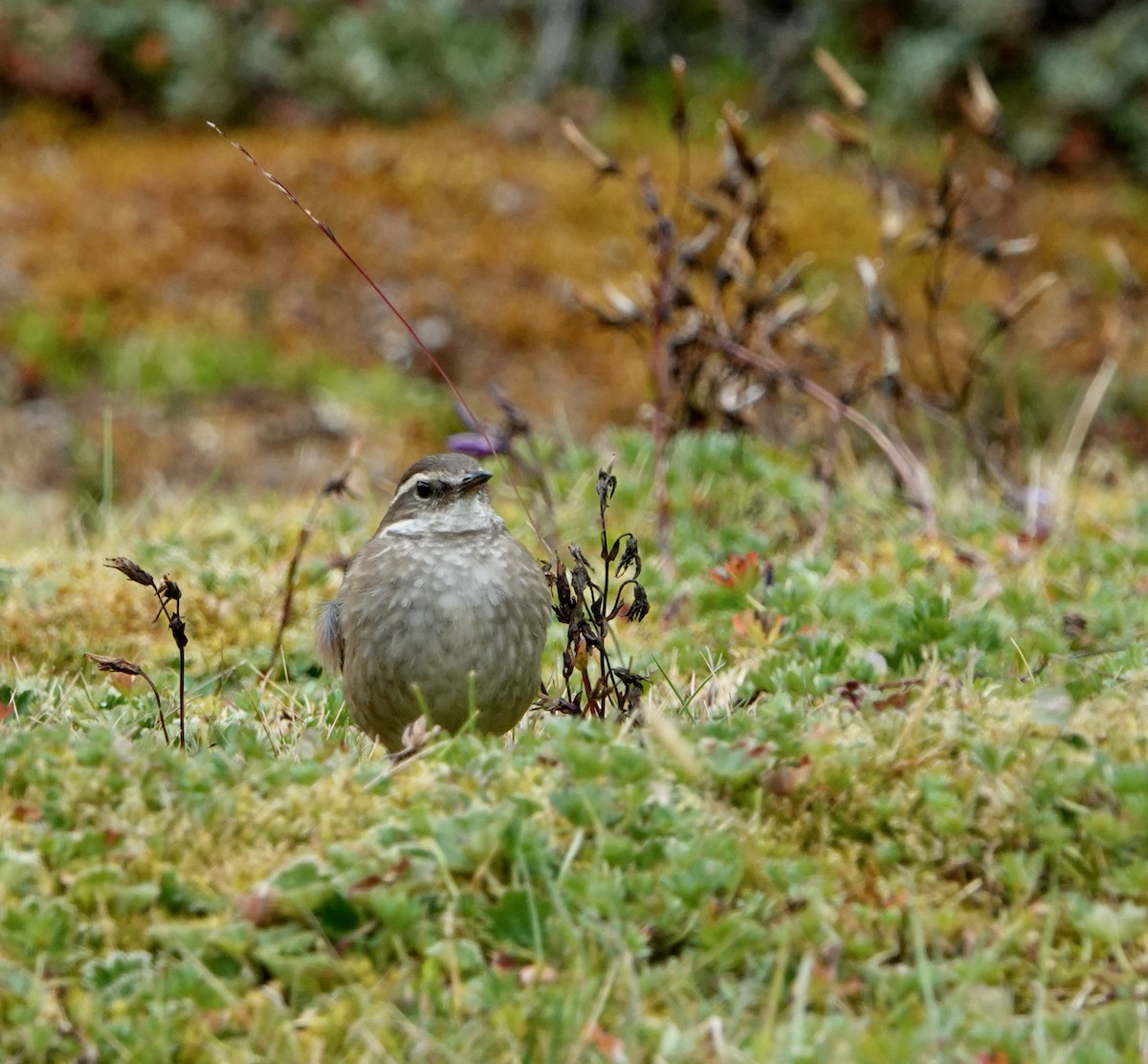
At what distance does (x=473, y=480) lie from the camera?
185 inches

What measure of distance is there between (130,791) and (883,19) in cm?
1293

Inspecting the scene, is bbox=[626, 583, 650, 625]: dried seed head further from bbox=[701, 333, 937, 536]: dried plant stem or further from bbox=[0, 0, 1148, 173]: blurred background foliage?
bbox=[0, 0, 1148, 173]: blurred background foliage

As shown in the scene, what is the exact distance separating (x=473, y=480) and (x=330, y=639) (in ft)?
2.04

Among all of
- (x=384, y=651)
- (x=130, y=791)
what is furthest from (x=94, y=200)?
(x=130, y=791)

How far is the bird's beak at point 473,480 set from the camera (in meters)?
4.69

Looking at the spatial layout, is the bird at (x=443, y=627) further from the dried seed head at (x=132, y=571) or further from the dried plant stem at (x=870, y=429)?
the dried plant stem at (x=870, y=429)

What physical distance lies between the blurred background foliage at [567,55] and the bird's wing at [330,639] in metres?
10.2

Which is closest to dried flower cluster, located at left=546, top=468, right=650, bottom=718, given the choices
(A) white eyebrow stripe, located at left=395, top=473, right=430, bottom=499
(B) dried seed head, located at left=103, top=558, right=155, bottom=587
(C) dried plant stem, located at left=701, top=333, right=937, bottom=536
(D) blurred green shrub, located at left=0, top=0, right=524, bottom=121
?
(A) white eyebrow stripe, located at left=395, top=473, right=430, bottom=499

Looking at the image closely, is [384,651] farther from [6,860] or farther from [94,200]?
[94,200]

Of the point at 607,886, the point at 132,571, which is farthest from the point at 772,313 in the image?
the point at 607,886

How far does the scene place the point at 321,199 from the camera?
498 inches

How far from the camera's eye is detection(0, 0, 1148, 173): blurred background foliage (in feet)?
46.2

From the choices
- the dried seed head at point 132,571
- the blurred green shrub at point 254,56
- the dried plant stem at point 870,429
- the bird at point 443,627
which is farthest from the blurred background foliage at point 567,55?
the dried seed head at point 132,571

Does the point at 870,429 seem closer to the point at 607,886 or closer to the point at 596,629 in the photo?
the point at 596,629
